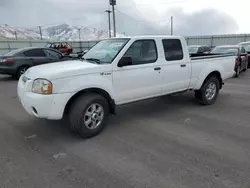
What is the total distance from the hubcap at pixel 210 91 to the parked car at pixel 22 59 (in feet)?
21.5

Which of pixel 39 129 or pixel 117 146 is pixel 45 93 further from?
pixel 117 146

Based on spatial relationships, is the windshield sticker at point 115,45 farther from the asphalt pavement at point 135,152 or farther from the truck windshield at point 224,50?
the truck windshield at point 224,50

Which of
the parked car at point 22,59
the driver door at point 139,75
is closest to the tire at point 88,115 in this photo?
the driver door at point 139,75

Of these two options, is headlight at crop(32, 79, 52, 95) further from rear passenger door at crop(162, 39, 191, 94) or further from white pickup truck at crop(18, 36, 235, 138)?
rear passenger door at crop(162, 39, 191, 94)

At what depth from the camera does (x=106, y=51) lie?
454cm

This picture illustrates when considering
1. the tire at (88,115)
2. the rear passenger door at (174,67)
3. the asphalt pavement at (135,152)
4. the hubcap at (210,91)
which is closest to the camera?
the asphalt pavement at (135,152)

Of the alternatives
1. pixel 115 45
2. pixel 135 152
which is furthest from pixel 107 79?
pixel 135 152

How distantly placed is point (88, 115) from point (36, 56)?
325 inches

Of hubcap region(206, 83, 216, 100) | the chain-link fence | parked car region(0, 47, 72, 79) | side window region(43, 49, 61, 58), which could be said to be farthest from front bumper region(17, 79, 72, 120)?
the chain-link fence

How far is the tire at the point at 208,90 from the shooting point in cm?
580

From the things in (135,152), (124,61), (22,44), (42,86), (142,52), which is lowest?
(135,152)

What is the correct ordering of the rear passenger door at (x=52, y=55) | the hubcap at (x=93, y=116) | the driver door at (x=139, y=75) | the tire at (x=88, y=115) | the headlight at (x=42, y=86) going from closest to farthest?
the headlight at (x=42, y=86) → the tire at (x=88, y=115) → the hubcap at (x=93, y=116) → the driver door at (x=139, y=75) → the rear passenger door at (x=52, y=55)

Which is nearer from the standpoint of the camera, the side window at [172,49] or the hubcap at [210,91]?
the side window at [172,49]

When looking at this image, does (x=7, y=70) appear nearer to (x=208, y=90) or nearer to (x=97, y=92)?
(x=97, y=92)
